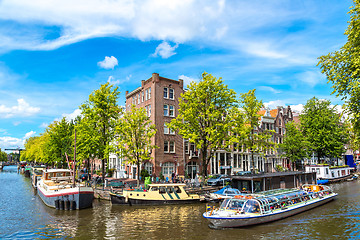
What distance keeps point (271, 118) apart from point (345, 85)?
48.6 meters

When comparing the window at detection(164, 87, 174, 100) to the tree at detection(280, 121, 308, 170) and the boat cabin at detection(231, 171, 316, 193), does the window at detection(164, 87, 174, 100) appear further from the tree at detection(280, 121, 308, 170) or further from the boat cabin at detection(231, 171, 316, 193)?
the tree at detection(280, 121, 308, 170)

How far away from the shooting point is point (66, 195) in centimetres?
2745

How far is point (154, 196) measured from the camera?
29219mm

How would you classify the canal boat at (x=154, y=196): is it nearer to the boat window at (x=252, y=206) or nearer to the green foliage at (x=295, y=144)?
the boat window at (x=252, y=206)

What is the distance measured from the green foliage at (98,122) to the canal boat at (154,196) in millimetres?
10702

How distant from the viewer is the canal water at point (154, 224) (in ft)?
61.4

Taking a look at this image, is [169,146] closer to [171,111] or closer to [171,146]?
[171,146]

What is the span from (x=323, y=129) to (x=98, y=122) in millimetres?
50757

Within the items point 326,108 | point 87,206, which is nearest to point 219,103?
point 87,206

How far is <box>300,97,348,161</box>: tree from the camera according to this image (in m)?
59.8

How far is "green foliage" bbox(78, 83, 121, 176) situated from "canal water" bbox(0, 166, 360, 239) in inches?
462

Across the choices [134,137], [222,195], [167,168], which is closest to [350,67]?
[222,195]

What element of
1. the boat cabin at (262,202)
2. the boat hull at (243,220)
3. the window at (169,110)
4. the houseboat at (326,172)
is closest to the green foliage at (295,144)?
the houseboat at (326,172)

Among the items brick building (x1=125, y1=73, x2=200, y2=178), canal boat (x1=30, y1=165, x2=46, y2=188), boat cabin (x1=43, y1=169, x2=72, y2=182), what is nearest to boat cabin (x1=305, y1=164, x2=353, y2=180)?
brick building (x1=125, y1=73, x2=200, y2=178)
